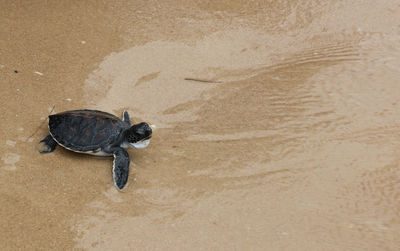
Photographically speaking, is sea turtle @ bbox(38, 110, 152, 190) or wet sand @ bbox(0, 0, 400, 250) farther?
sea turtle @ bbox(38, 110, 152, 190)

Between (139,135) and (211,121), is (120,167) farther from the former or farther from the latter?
(211,121)

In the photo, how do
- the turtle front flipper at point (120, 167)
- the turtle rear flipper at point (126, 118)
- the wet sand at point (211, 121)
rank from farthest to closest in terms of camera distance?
the turtle rear flipper at point (126, 118) → the turtle front flipper at point (120, 167) → the wet sand at point (211, 121)

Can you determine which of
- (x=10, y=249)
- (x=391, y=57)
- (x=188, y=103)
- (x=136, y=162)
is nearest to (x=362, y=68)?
(x=391, y=57)

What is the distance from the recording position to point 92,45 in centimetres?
529

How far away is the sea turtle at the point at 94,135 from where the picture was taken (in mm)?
3896

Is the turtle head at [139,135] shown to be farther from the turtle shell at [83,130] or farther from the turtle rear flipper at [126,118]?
the turtle rear flipper at [126,118]

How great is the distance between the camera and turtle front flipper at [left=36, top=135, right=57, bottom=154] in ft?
12.9

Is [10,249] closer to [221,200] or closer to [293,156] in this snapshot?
[221,200]

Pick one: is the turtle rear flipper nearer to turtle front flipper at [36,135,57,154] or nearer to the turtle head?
the turtle head

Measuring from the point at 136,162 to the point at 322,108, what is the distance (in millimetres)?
2403

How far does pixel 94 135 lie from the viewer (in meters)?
3.97

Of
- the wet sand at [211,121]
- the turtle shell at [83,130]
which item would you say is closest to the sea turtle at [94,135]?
the turtle shell at [83,130]

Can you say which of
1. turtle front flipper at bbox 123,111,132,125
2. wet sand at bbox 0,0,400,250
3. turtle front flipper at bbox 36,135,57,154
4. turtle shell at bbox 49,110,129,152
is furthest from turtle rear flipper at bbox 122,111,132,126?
turtle front flipper at bbox 36,135,57,154

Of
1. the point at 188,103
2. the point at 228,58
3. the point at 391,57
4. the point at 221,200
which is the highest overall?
the point at 391,57
